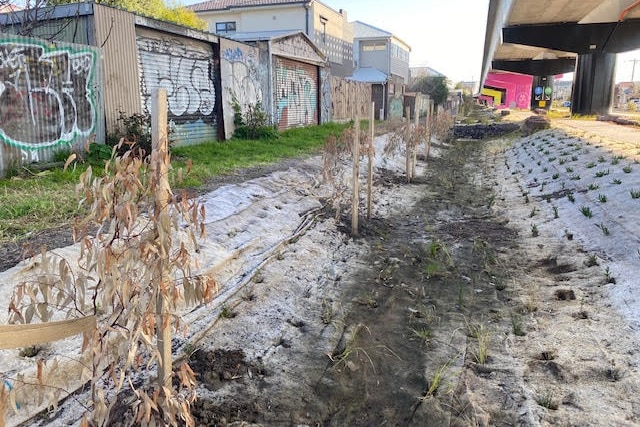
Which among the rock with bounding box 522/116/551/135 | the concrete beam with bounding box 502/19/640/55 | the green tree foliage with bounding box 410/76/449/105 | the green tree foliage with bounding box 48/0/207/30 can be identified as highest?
the green tree foliage with bounding box 48/0/207/30

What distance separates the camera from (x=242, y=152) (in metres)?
12.4

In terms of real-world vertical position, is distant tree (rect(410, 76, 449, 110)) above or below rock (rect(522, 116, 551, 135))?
above

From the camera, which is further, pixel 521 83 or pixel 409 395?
pixel 521 83

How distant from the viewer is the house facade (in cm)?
3888

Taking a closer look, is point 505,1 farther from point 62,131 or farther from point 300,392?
point 300,392

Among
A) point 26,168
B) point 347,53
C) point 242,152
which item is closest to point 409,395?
point 26,168

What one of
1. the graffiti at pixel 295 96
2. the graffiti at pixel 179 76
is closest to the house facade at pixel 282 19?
the graffiti at pixel 295 96

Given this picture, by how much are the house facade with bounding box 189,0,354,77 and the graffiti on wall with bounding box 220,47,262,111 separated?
20601 mm

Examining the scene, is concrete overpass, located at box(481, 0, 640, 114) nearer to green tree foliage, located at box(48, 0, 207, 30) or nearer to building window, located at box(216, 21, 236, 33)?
green tree foliage, located at box(48, 0, 207, 30)

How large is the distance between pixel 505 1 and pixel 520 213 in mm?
15055

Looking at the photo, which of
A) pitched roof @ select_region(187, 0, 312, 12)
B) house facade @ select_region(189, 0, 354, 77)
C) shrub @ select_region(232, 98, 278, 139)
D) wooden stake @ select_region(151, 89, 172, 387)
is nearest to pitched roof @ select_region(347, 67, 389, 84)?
house facade @ select_region(189, 0, 354, 77)

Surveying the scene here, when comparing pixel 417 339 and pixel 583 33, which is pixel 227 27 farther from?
pixel 417 339

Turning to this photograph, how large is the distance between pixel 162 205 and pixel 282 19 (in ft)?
132

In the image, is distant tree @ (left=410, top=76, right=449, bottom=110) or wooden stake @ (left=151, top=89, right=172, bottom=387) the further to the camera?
distant tree @ (left=410, top=76, right=449, bottom=110)
